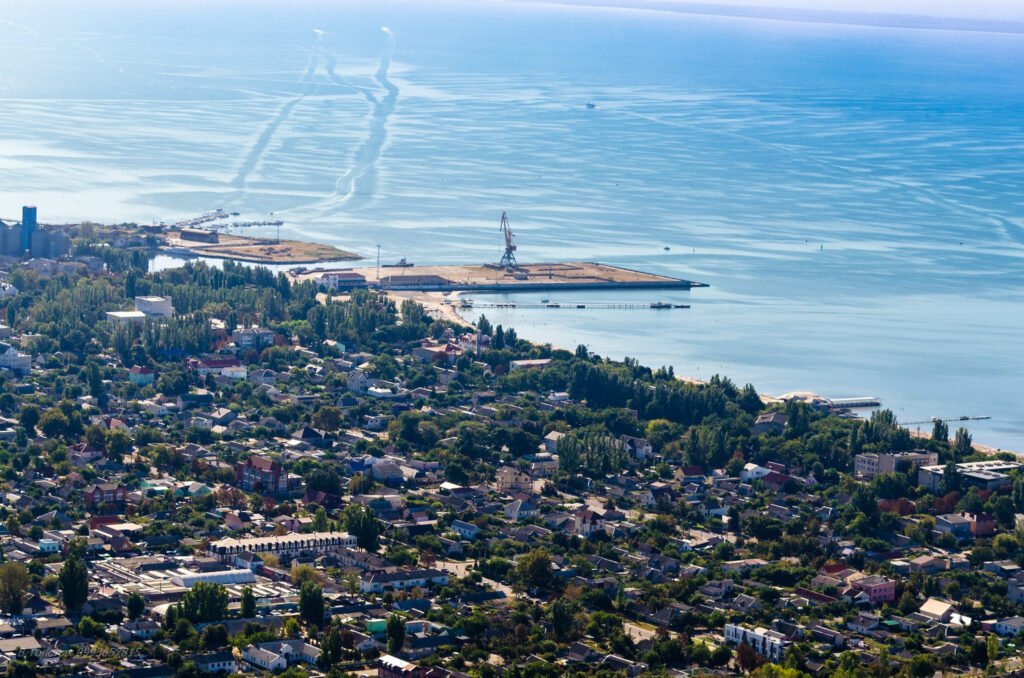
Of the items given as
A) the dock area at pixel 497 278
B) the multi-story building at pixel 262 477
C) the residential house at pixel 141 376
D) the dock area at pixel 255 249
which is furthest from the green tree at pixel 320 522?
the dock area at pixel 255 249

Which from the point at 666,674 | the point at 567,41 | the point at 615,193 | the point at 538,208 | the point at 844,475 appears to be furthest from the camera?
the point at 567,41

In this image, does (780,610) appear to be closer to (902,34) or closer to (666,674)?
(666,674)

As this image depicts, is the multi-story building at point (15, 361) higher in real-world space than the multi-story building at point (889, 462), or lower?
higher

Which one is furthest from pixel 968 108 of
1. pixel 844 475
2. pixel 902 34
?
pixel 902 34

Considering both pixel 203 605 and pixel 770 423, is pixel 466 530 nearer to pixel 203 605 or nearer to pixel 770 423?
pixel 203 605

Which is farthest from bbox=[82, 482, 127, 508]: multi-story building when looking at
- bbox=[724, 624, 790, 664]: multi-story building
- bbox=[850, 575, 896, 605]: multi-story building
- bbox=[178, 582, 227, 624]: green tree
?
bbox=[850, 575, 896, 605]: multi-story building

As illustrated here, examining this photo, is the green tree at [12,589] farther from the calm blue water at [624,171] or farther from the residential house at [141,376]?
the calm blue water at [624,171]
